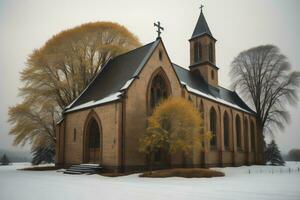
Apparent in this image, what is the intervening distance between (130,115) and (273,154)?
39160 millimetres

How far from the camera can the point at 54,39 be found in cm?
3859

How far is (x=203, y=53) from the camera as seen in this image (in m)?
44.7

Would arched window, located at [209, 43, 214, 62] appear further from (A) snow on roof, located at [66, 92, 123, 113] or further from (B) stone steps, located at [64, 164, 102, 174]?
(B) stone steps, located at [64, 164, 102, 174]

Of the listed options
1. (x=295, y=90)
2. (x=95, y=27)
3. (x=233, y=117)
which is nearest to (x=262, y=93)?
(x=295, y=90)

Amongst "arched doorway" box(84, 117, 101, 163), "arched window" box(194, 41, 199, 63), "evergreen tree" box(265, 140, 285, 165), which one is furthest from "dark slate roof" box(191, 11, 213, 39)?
"evergreen tree" box(265, 140, 285, 165)

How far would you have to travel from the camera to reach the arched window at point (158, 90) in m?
28.8

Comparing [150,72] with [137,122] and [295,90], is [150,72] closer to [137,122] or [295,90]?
[137,122]

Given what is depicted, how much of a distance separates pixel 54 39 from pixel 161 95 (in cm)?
1809

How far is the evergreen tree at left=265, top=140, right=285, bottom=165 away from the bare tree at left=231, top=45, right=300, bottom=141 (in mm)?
7217

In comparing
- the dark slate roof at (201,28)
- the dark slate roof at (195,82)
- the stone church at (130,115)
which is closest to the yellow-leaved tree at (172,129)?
the stone church at (130,115)

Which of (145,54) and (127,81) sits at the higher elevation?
(145,54)

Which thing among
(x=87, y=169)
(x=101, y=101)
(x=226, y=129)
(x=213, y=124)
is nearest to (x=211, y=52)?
(x=226, y=129)

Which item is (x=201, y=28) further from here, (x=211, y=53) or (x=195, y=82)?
(x=195, y=82)

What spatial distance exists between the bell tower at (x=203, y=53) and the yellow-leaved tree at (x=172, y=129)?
66.6 feet
